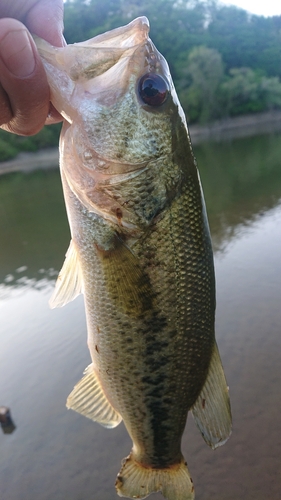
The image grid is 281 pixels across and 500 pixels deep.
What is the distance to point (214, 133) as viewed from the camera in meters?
56.9

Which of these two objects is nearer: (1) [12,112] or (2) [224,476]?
(1) [12,112]

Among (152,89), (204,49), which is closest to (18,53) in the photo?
(152,89)

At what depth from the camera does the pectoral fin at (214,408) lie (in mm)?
2164

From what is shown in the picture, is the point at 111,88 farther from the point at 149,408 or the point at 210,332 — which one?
the point at 149,408

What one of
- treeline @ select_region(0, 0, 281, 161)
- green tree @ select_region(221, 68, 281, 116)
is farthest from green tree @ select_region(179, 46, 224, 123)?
green tree @ select_region(221, 68, 281, 116)

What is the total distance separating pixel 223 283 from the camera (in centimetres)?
898

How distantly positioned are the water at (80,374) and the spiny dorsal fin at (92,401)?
3080 millimetres

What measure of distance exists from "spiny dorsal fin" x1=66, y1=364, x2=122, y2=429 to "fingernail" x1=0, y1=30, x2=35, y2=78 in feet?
5.05

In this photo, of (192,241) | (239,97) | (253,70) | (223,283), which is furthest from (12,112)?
(253,70)

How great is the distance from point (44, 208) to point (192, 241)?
2001 cm

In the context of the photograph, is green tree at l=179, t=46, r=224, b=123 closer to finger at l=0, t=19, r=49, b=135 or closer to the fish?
the fish

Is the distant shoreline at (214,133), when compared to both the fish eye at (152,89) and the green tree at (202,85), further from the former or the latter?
the fish eye at (152,89)

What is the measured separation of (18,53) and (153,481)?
7.53 ft

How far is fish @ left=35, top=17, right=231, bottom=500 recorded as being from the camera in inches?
71.6
